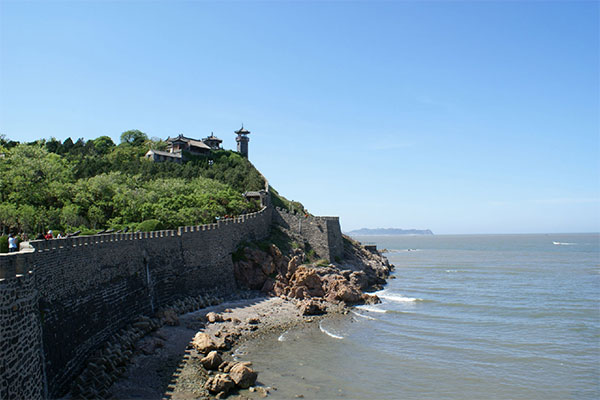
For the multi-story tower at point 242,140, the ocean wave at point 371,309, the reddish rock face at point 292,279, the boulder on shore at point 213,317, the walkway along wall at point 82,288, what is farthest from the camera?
the multi-story tower at point 242,140

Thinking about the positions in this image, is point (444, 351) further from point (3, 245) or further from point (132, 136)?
point (132, 136)

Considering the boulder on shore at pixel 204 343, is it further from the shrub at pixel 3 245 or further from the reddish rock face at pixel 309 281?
the reddish rock face at pixel 309 281

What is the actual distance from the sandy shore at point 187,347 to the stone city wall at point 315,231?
1081cm

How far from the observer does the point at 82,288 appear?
60.0 ft

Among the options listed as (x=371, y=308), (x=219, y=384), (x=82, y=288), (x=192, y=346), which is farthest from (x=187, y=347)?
(x=371, y=308)

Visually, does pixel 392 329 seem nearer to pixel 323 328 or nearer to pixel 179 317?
pixel 323 328

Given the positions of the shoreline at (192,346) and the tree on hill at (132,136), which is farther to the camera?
the tree on hill at (132,136)

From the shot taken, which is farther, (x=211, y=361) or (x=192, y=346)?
(x=192, y=346)

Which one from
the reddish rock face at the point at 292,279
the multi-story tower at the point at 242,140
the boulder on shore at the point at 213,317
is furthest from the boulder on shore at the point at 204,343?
the multi-story tower at the point at 242,140

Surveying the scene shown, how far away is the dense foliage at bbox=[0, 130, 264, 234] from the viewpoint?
3447 centimetres

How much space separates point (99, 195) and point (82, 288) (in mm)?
24352

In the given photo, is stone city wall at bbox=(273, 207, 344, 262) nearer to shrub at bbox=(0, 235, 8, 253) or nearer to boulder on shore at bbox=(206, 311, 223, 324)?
boulder on shore at bbox=(206, 311, 223, 324)

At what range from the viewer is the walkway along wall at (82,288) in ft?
36.1

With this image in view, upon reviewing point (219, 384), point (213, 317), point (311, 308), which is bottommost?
point (219, 384)
